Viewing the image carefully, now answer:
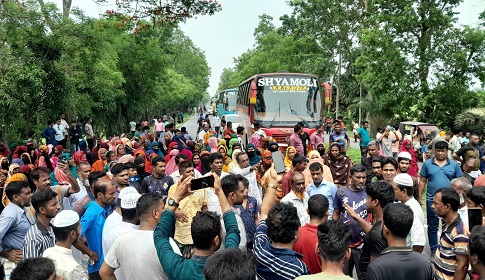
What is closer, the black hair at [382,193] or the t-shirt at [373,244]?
the t-shirt at [373,244]

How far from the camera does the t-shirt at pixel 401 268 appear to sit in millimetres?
3328

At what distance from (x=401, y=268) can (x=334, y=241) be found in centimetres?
59

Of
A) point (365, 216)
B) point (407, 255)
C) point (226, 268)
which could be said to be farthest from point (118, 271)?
point (365, 216)

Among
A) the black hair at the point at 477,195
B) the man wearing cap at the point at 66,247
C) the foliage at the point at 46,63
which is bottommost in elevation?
the man wearing cap at the point at 66,247

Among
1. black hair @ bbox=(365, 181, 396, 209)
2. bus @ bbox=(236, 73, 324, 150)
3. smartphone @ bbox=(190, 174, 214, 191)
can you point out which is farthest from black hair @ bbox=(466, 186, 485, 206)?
bus @ bbox=(236, 73, 324, 150)

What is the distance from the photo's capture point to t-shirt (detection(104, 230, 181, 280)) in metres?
3.53

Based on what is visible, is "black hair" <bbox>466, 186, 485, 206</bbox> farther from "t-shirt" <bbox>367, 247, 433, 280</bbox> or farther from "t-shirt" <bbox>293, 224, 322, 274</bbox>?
"t-shirt" <bbox>293, 224, 322, 274</bbox>

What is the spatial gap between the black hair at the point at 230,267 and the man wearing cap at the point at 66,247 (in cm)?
154

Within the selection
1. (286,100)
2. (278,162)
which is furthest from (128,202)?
(286,100)

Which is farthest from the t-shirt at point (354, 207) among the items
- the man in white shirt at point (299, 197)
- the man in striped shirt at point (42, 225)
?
the man in striped shirt at point (42, 225)

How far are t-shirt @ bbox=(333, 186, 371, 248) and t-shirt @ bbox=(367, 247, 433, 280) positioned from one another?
72.8 inches

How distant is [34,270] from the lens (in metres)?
3.02

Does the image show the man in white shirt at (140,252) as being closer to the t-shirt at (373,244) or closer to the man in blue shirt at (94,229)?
the man in blue shirt at (94,229)

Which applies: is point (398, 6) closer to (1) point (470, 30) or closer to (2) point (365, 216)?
(1) point (470, 30)
